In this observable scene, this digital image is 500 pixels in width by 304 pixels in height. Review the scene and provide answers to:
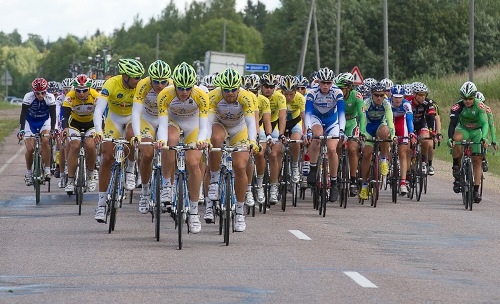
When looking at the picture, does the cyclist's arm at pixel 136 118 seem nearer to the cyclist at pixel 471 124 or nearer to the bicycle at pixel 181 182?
the bicycle at pixel 181 182

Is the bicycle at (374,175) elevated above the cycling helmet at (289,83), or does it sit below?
below

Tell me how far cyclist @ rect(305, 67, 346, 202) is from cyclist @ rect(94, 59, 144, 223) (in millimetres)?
2939

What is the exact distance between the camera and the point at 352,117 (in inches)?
848

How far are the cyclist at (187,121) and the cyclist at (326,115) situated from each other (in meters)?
4.51

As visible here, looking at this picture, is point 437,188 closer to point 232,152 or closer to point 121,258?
point 232,152

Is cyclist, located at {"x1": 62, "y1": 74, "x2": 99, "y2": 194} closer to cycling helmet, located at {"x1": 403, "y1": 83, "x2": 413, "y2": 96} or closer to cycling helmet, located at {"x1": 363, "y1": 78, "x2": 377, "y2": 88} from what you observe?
cycling helmet, located at {"x1": 363, "y1": 78, "x2": 377, "y2": 88}

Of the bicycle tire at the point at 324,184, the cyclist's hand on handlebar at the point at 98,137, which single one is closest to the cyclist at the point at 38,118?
the bicycle tire at the point at 324,184

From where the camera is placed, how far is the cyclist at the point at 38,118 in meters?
21.6

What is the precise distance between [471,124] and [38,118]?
22.8 ft

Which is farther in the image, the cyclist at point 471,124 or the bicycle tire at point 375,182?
the cyclist at point 471,124

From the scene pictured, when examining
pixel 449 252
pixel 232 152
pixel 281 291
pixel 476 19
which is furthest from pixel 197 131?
pixel 476 19

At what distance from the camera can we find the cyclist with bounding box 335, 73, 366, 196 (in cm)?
2083

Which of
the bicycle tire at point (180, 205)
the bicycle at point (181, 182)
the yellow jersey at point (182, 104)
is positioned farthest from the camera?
the yellow jersey at point (182, 104)

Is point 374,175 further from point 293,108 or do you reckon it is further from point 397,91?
point 397,91
